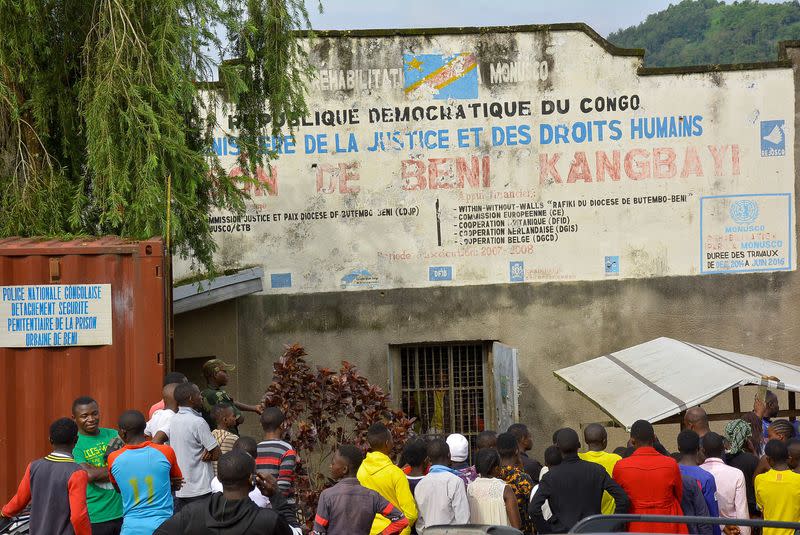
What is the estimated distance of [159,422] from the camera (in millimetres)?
7949

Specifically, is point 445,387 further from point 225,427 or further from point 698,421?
point 225,427

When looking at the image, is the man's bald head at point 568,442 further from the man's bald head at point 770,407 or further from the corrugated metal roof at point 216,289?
the corrugated metal roof at point 216,289

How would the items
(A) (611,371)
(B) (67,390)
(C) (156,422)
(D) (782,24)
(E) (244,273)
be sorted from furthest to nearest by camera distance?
(D) (782,24) → (E) (244,273) → (A) (611,371) → (B) (67,390) → (C) (156,422)

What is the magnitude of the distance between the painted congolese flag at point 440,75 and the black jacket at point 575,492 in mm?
7891

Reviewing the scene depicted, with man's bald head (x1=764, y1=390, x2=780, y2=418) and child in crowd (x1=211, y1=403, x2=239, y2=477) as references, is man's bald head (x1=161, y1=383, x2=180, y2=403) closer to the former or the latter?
child in crowd (x1=211, y1=403, x2=239, y2=477)

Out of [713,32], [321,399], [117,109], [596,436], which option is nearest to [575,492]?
[596,436]

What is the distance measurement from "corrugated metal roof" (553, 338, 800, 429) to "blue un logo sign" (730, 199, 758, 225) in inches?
125

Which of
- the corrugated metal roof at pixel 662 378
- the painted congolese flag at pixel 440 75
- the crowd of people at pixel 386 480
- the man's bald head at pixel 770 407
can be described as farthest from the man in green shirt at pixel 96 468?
the painted congolese flag at pixel 440 75

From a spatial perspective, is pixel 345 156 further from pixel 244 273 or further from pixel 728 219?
pixel 728 219

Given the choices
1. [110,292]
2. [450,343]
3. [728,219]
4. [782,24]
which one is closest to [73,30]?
[110,292]

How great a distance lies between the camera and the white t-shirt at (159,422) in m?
7.89

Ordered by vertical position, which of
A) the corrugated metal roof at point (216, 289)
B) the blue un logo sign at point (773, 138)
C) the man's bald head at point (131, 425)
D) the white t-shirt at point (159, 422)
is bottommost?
the white t-shirt at point (159, 422)

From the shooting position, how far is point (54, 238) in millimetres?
10039

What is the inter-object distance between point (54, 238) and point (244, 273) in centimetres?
414
